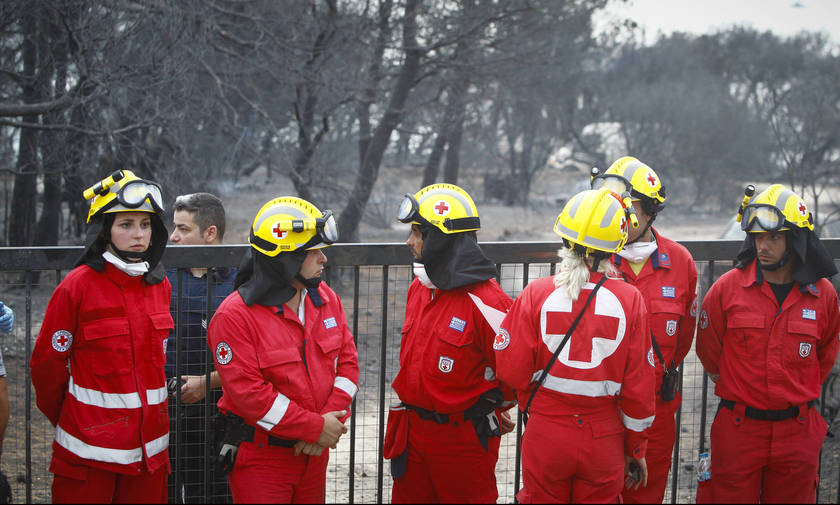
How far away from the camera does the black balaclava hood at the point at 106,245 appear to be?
3.54 m

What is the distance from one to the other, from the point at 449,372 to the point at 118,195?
1821 mm

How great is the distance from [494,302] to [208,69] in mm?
8745

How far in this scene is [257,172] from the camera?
35.2 m

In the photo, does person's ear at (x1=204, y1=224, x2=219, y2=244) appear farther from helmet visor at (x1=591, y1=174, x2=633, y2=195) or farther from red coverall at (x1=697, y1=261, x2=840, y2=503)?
red coverall at (x1=697, y1=261, x2=840, y2=503)

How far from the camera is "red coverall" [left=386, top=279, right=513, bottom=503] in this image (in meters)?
3.81

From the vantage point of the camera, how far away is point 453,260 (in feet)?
12.5

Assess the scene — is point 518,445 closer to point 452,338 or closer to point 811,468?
point 452,338

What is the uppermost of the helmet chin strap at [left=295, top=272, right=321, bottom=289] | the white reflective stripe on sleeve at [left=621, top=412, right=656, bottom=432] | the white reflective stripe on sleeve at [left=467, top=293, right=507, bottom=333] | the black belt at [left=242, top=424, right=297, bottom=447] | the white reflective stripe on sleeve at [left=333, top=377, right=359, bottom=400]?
the helmet chin strap at [left=295, top=272, right=321, bottom=289]

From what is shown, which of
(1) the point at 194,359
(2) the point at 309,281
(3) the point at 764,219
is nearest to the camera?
(2) the point at 309,281

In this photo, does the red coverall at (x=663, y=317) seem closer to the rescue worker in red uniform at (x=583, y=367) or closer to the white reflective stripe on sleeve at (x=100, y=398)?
the rescue worker in red uniform at (x=583, y=367)

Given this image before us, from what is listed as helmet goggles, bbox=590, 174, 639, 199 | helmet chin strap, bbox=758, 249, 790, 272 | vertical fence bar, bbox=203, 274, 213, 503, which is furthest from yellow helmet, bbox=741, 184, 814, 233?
vertical fence bar, bbox=203, 274, 213, 503

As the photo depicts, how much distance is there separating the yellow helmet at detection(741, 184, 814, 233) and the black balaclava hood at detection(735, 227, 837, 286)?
5cm

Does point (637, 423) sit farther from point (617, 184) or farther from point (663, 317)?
point (617, 184)

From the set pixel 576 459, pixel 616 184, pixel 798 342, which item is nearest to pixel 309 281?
pixel 576 459
